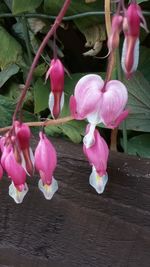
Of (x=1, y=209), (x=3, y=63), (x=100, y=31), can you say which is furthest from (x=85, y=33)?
(x=1, y=209)

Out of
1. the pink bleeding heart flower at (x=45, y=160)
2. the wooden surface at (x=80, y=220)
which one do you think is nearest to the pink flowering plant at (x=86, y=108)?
the pink bleeding heart flower at (x=45, y=160)

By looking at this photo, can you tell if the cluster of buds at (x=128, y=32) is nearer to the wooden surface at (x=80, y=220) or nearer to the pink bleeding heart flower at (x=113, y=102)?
the pink bleeding heart flower at (x=113, y=102)

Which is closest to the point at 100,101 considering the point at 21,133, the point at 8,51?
the point at 21,133

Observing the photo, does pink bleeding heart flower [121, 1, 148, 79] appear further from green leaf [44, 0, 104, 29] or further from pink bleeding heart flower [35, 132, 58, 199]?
green leaf [44, 0, 104, 29]

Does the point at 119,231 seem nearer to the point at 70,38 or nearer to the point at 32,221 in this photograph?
the point at 32,221

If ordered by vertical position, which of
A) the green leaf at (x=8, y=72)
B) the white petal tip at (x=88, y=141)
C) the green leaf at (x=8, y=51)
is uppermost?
the green leaf at (x=8, y=51)

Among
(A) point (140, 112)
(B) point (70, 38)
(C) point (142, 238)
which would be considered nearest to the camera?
(C) point (142, 238)

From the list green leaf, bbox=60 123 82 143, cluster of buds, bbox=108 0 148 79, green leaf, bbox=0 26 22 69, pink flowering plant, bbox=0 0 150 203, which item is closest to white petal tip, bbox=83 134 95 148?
pink flowering plant, bbox=0 0 150 203
